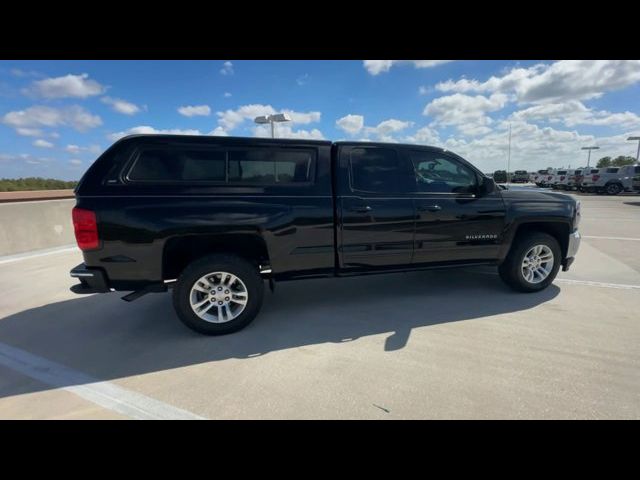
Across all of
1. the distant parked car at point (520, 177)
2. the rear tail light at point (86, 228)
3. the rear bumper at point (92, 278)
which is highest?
the distant parked car at point (520, 177)

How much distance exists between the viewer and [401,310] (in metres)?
3.77

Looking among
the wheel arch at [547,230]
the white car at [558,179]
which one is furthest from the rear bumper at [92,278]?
the white car at [558,179]

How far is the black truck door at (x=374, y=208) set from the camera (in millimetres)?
3533

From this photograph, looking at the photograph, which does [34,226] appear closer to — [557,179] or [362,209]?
[362,209]

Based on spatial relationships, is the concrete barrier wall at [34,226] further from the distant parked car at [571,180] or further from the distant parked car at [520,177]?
the distant parked car at [520,177]

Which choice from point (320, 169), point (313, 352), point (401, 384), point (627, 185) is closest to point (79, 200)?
point (320, 169)

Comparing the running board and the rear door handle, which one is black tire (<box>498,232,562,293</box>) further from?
the running board

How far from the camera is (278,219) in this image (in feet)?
10.8

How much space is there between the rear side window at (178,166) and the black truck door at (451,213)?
2.20 metres

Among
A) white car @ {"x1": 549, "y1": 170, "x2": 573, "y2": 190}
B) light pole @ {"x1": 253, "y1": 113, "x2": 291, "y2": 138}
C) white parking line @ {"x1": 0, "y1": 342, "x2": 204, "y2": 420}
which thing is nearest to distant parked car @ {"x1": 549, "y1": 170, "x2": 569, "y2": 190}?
white car @ {"x1": 549, "y1": 170, "x2": 573, "y2": 190}

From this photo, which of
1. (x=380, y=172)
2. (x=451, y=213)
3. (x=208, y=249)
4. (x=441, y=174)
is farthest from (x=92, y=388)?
(x=441, y=174)

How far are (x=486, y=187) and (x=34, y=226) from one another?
30.4ft

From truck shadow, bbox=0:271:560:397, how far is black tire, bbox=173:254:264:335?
0.39 ft

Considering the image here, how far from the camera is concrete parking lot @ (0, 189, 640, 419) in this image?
7.29 ft
